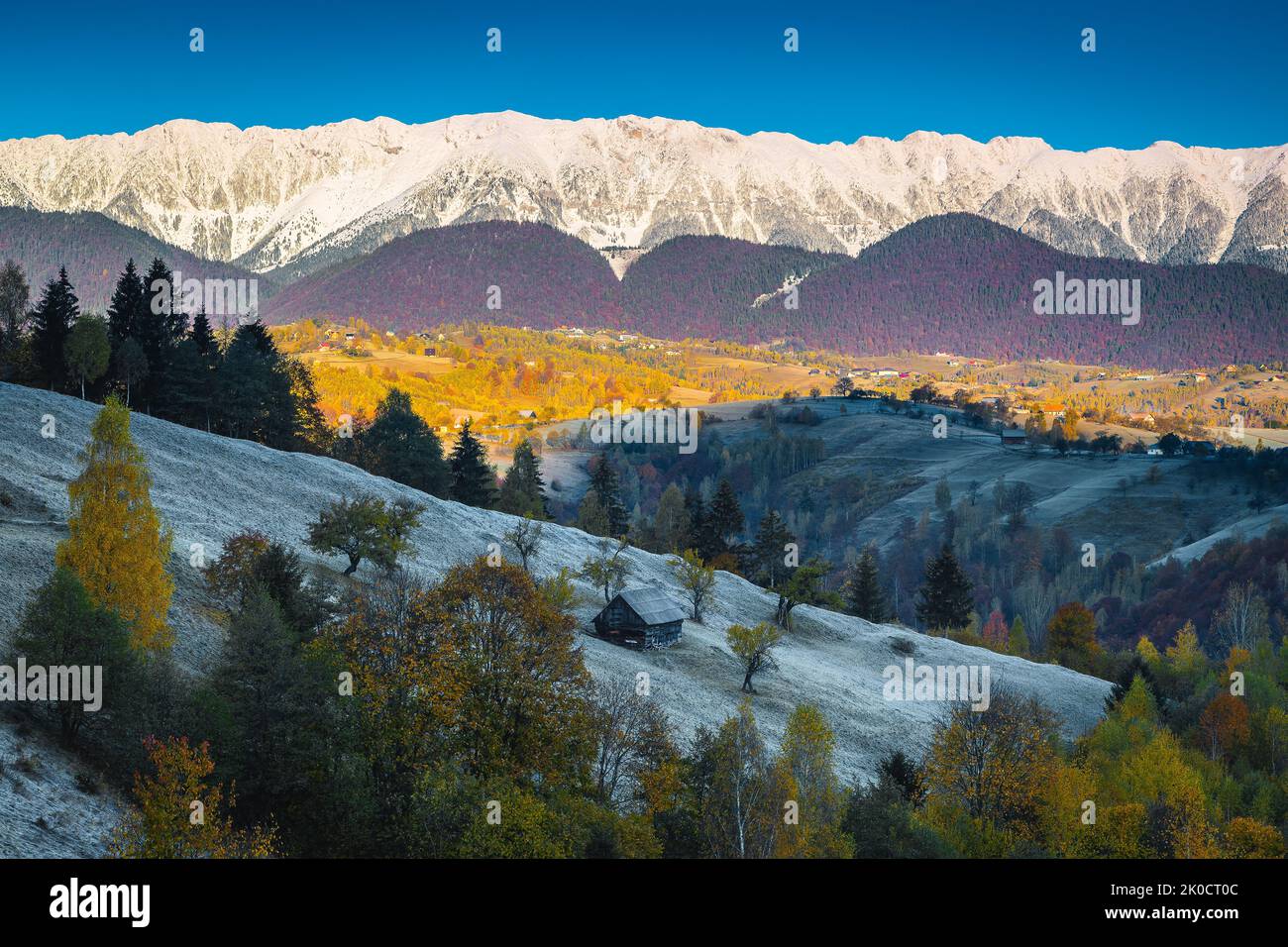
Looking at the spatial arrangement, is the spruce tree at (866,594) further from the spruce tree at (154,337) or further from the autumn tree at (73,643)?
the autumn tree at (73,643)

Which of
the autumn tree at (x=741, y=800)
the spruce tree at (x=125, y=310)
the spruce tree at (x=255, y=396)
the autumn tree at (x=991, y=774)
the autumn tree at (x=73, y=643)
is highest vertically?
the spruce tree at (x=125, y=310)

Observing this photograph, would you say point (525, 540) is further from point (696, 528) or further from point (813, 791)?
point (813, 791)

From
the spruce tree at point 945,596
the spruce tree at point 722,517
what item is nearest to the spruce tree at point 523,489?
the spruce tree at point 722,517

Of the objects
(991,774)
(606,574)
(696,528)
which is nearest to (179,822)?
(991,774)

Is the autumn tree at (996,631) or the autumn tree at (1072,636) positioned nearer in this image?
the autumn tree at (1072,636)
